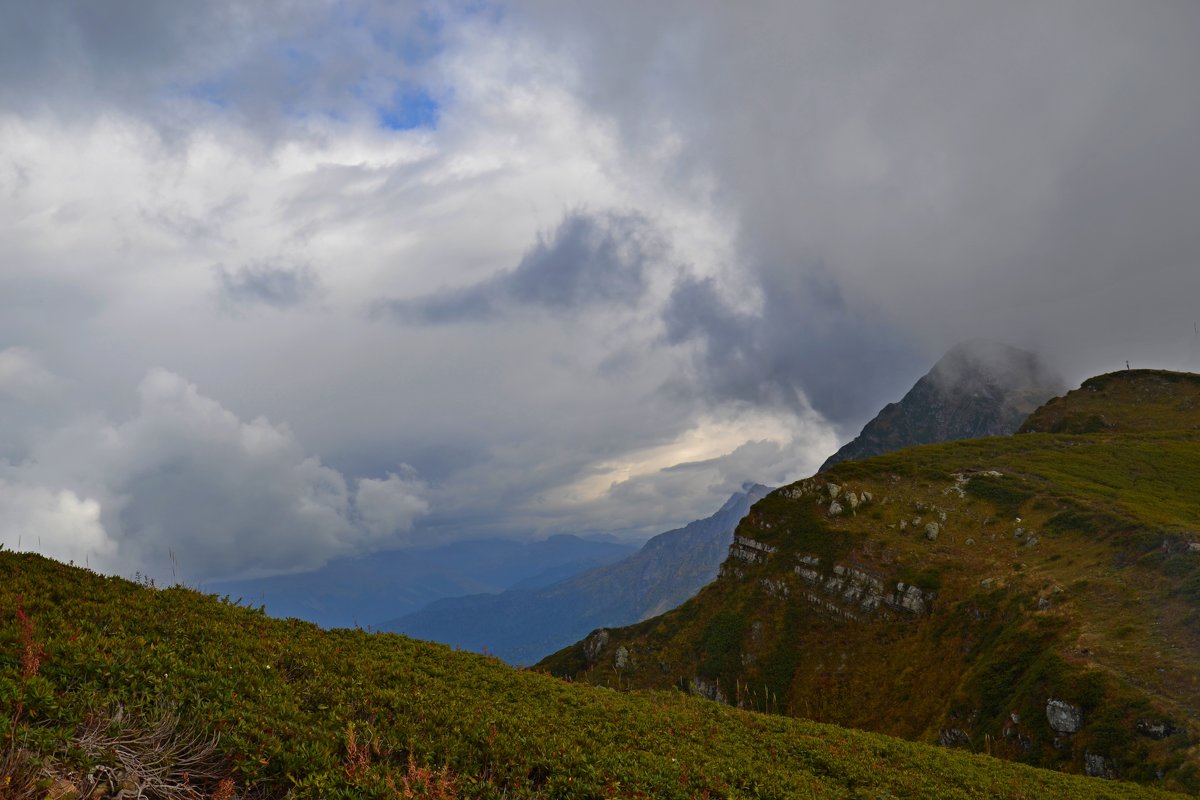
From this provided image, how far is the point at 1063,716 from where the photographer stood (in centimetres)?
6800

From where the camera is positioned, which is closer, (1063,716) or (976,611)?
(1063,716)

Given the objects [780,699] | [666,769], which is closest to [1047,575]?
[780,699]

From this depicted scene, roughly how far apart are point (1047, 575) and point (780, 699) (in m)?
50.0

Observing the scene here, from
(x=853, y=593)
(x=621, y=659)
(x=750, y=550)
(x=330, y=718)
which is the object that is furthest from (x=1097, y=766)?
(x=621, y=659)

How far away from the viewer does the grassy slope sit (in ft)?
39.3

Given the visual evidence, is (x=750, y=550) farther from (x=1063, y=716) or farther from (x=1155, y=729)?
(x=1155, y=729)

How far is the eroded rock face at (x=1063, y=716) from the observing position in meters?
66.4

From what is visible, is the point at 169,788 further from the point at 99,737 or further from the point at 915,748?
the point at 915,748

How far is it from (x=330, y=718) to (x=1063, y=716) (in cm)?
8094

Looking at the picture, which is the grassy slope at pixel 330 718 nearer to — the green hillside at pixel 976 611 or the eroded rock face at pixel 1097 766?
the eroded rock face at pixel 1097 766

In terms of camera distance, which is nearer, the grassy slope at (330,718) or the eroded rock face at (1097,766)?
the grassy slope at (330,718)

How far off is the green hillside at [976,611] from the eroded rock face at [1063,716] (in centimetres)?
14

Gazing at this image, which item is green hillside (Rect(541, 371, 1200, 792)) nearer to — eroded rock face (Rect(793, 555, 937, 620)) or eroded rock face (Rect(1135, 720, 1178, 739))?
eroded rock face (Rect(1135, 720, 1178, 739))

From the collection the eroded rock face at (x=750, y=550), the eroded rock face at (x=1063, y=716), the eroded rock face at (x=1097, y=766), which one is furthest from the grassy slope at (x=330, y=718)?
the eroded rock face at (x=750, y=550)
